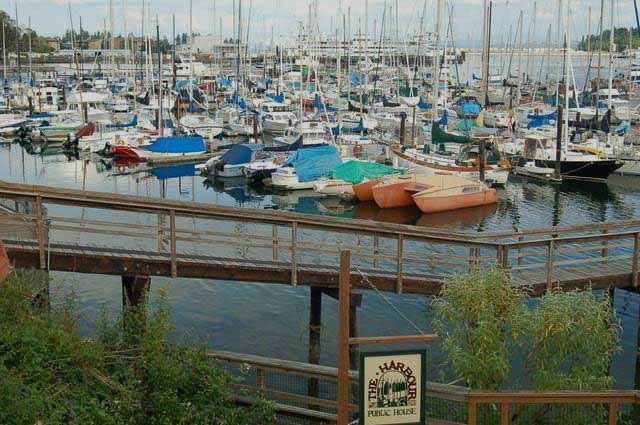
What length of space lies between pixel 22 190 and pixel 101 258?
5.24ft

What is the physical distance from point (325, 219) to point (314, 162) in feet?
98.9

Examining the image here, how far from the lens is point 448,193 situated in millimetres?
37531

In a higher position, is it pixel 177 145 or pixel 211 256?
pixel 211 256

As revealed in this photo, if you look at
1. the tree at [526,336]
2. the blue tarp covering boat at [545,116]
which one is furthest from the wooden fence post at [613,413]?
the blue tarp covering boat at [545,116]

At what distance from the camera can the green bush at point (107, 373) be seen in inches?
369

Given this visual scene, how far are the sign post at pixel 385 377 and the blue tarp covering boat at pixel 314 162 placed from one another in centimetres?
3528

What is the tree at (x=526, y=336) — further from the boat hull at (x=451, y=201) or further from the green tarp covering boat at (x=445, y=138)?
the green tarp covering boat at (x=445, y=138)

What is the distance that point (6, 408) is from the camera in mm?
8438

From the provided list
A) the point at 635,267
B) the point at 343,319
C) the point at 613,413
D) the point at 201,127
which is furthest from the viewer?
the point at 201,127

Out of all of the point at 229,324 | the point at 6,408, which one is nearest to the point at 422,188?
the point at 229,324

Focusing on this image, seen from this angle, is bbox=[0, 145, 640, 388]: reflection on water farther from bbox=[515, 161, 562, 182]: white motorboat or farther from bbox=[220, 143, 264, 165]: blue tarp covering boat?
bbox=[220, 143, 264, 165]: blue tarp covering boat

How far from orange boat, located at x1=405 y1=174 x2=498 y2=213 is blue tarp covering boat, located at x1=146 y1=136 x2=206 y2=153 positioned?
19.7 meters

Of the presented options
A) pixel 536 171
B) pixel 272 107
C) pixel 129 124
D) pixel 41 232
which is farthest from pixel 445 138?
pixel 41 232

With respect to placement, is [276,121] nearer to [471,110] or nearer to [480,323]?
[471,110]
